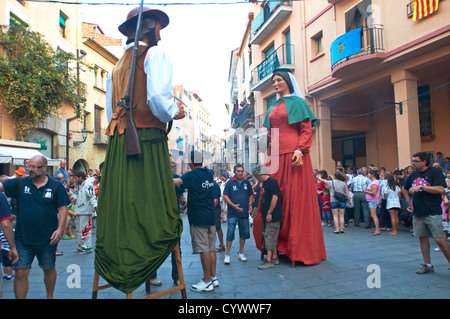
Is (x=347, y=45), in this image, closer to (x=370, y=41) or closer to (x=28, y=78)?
(x=370, y=41)

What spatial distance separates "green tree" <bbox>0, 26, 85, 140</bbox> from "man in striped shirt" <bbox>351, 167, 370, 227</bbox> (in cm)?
1352

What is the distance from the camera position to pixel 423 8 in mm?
9469

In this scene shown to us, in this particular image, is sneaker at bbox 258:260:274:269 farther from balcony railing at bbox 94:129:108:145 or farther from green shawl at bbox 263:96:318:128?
balcony railing at bbox 94:129:108:145

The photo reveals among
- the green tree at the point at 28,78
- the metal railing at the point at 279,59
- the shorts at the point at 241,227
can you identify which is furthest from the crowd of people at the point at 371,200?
the green tree at the point at 28,78

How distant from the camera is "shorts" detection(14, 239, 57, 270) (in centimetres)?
334

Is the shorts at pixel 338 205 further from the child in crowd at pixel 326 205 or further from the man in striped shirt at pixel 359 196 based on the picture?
the man in striped shirt at pixel 359 196

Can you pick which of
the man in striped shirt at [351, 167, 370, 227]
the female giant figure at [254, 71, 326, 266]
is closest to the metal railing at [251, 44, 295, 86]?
the man in striped shirt at [351, 167, 370, 227]

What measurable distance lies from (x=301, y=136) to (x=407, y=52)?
7.44 m

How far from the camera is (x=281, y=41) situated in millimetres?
17312

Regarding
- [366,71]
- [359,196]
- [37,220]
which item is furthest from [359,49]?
[37,220]

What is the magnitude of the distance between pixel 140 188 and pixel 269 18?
16.7 m

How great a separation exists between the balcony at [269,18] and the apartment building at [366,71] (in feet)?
0.17
